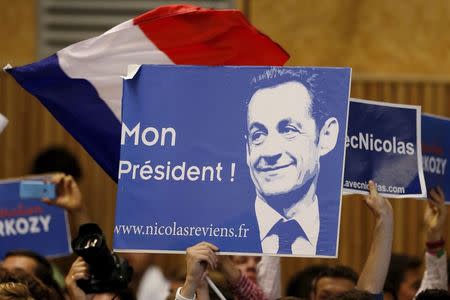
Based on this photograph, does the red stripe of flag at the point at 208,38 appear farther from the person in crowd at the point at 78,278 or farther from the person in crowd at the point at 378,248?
the person in crowd at the point at 78,278

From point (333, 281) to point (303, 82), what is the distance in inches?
52.7

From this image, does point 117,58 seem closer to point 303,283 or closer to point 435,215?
point 435,215

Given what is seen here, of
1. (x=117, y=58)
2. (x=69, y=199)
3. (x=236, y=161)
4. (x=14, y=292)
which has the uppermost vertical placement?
(x=117, y=58)

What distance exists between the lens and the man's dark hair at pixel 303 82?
16.7 ft

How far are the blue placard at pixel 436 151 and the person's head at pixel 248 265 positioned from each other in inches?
39.2

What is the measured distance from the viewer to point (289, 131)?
16.7 feet

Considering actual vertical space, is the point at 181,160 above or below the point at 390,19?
below

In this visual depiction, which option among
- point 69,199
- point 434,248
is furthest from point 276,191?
point 69,199

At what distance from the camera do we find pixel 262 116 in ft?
16.8

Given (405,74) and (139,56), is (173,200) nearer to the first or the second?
(139,56)

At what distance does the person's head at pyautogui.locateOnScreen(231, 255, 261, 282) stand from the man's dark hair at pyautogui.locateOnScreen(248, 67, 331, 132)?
1649 mm

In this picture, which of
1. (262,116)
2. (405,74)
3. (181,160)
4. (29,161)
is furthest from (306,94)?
(29,161)

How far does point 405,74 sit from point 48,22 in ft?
8.53

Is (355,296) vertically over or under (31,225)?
under
